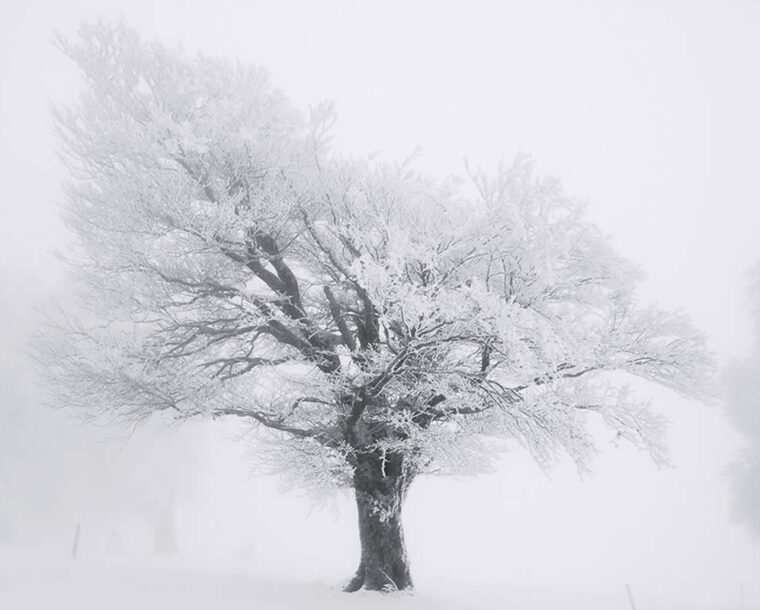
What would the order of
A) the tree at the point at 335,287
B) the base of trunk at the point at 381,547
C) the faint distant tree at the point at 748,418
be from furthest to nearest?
the faint distant tree at the point at 748,418 → the base of trunk at the point at 381,547 → the tree at the point at 335,287

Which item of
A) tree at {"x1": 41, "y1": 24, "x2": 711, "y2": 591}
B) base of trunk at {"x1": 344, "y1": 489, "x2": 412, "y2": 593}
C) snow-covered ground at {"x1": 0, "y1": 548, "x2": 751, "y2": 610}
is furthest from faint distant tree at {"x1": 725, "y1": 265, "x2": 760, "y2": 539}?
base of trunk at {"x1": 344, "y1": 489, "x2": 412, "y2": 593}

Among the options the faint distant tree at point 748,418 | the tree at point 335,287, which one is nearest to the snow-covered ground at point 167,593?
the tree at point 335,287

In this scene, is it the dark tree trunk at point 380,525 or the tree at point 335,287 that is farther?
the dark tree trunk at point 380,525

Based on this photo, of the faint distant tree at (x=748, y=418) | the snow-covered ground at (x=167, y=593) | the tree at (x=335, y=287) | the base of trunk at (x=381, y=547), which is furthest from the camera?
the faint distant tree at (x=748, y=418)

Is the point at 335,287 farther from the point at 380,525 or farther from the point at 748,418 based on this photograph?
the point at 748,418

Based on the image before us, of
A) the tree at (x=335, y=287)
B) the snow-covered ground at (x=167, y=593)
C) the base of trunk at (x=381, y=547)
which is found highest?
the tree at (x=335, y=287)

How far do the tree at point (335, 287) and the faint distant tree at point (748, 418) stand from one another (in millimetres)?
14069

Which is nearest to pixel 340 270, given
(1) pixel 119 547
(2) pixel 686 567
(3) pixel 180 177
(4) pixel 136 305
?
(3) pixel 180 177

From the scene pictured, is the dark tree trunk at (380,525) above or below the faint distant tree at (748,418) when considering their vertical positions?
below

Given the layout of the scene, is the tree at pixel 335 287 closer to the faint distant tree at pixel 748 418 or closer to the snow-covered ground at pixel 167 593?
the snow-covered ground at pixel 167 593

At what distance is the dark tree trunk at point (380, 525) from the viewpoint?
429 inches

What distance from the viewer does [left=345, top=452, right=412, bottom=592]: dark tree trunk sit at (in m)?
10.9

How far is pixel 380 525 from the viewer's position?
11.1 meters

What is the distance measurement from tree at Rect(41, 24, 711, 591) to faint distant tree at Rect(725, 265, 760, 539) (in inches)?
554
